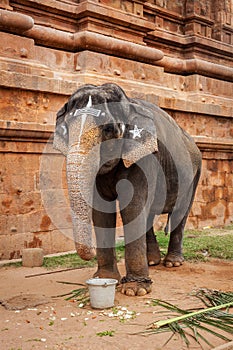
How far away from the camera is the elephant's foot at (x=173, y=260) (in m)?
7.27

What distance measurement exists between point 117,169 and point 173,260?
2.20m

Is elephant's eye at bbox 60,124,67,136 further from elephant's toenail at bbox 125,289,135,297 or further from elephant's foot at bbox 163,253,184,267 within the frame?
elephant's foot at bbox 163,253,184,267

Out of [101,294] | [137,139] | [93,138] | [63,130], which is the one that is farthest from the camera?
[137,139]

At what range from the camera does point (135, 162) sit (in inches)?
216

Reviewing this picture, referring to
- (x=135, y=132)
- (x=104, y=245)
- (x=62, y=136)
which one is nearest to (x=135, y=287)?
(x=104, y=245)

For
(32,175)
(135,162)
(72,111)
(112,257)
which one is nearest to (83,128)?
(72,111)

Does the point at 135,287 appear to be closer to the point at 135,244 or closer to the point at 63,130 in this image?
the point at 135,244

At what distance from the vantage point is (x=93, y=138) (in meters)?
4.86

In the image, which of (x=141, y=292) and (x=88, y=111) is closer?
(x=88, y=111)

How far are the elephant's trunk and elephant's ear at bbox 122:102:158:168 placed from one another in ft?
2.30

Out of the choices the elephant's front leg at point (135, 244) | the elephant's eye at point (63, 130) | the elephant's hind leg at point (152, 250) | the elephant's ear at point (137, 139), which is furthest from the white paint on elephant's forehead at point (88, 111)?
the elephant's hind leg at point (152, 250)

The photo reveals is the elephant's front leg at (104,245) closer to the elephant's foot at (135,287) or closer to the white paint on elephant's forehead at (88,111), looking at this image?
the elephant's foot at (135,287)

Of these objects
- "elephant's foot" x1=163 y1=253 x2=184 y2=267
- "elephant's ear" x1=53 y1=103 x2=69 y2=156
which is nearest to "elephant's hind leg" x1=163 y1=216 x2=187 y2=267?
"elephant's foot" x1=163 y1=253 x2=184 y2=267

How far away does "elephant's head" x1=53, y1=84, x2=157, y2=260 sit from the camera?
4.59m
